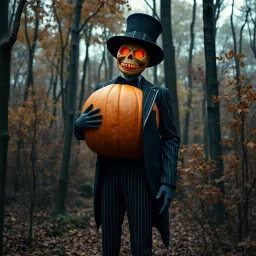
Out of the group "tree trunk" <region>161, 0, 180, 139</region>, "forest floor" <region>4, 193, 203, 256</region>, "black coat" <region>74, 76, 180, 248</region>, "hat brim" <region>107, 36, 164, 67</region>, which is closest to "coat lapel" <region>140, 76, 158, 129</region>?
"black coat" <region>74, 76, 180, 248</region>

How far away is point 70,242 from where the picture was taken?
5676 mm

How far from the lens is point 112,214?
8.20ft

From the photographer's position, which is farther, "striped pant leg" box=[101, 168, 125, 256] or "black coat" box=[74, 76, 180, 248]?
"striped pant leg" box=[101, 168, 125, 256]

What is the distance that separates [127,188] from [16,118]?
5.86 m

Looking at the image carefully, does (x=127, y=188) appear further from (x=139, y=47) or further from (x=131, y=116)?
(x=139, y=47)

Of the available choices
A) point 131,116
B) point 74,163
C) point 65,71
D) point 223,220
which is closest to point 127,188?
point 131,116

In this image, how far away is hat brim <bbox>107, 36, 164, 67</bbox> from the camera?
2582mm

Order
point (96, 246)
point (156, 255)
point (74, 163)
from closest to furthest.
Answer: point (156, 255) < point (96, 246) < point (74, 163)

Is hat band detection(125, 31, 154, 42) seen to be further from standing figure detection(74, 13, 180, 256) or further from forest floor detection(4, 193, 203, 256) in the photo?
forest floor detection(4, 193, 203, 256)

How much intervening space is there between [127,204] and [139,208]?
123 millimetres

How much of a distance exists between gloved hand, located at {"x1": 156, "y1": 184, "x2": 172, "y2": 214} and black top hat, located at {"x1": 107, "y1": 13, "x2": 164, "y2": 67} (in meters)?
1.19

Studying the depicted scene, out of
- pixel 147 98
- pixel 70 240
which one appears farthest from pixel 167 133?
pixel 70 240

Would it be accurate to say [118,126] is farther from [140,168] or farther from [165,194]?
[165,194]

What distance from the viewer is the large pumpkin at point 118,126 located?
2299mm
